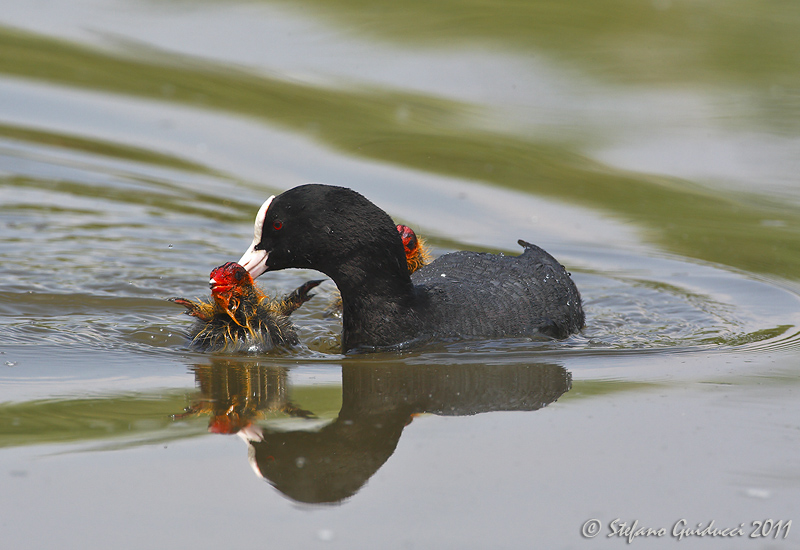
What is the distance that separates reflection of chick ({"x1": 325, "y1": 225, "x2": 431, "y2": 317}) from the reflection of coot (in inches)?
59.3

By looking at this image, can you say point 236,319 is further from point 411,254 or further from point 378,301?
point 411,254

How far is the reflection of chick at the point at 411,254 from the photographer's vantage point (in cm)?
564

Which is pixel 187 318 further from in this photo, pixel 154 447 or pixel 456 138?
pixel 456 138

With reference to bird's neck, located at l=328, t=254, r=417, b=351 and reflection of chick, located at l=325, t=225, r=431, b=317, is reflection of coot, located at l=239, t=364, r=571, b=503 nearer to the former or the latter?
bird's neck, located at l=328, t=254, r=417, b=351

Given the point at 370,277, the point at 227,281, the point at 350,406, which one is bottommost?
the point at 350,406

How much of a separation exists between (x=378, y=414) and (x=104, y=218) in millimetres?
3968

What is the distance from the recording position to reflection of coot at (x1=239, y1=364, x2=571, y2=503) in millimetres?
2951

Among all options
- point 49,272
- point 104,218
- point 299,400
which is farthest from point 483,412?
point 104,218

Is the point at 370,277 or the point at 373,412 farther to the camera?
the point at 370,277

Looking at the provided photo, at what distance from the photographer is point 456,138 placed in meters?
7.87

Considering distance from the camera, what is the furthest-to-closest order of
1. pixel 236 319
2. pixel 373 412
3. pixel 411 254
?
pixel 411 254 < pixel 236 319 < pixel 373 412

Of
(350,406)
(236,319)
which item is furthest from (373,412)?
(236,319)

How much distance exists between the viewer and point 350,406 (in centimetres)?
363

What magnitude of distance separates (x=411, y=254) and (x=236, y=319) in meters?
1.38
